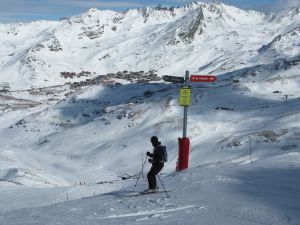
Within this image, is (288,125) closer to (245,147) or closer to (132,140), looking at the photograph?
(245,147)

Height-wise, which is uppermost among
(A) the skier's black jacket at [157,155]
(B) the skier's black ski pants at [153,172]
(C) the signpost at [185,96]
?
(C) the signpost at [185,96]

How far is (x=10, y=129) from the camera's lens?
3312 inches

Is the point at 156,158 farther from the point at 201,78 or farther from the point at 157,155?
the point at 201,78

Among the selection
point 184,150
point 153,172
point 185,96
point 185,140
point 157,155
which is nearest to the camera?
point 157,155

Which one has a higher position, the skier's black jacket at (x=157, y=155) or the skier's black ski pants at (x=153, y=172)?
the skier's black jacket at (x=157, y=155)

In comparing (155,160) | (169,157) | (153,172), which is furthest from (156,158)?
(169,157)

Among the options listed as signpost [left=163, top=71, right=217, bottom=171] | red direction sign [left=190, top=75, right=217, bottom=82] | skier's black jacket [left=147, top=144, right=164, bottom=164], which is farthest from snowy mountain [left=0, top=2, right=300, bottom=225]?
red direction sign [left=190, top=75, right=217, bottom=82]

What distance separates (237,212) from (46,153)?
50.8 m

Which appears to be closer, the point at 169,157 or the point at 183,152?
the point at 183,152

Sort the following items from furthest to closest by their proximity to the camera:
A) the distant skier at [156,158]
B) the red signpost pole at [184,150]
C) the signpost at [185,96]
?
the red signpost pole at [184,150] < the signpost at [185,96] < the distant skier at [156,158]

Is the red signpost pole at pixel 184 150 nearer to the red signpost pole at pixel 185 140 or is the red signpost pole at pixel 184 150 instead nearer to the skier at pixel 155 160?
the red signpost pole at pixel 185 140

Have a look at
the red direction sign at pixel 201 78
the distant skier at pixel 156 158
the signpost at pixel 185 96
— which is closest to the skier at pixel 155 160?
the distant skier at pixel 156 158

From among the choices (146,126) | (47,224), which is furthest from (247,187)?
(146,126)

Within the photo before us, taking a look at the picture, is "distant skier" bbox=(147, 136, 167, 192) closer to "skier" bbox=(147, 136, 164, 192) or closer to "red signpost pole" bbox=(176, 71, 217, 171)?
"skier" bbox=(147, 136, 164, 192)
